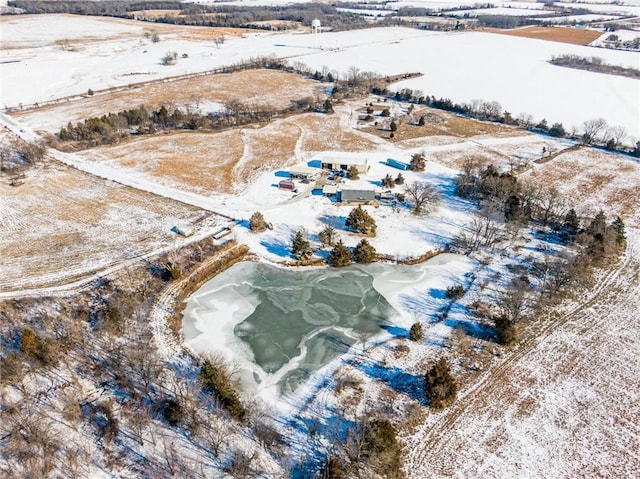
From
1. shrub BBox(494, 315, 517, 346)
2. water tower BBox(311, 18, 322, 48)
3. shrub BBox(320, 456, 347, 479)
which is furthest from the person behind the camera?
water tower BBox(311, 18, 322, 48)

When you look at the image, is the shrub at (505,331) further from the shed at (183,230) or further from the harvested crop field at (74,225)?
the shed at (183,230)

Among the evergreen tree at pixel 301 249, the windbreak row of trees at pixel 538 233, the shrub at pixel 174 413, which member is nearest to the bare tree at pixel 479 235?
the windbreak row of trees at pixel 538 233

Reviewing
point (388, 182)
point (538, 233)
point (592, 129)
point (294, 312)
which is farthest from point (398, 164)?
point (592, 129)

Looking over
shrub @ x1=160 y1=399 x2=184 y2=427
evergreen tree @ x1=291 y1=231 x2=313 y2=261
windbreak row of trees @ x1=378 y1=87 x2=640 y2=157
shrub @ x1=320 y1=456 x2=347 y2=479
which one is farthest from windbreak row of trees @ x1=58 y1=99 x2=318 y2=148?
shrub @ x1=320 y1=456 x2=347 y2=479

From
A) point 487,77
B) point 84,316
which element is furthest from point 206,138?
point 487,77

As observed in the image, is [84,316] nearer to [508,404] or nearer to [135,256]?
[135,256]

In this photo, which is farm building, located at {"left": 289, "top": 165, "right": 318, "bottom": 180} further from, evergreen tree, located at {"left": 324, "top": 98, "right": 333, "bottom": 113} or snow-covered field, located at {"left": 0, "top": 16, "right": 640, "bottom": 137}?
snow-covered field, located at {"left": 0, "top": 16, "right": 640, "bottom": 137}
